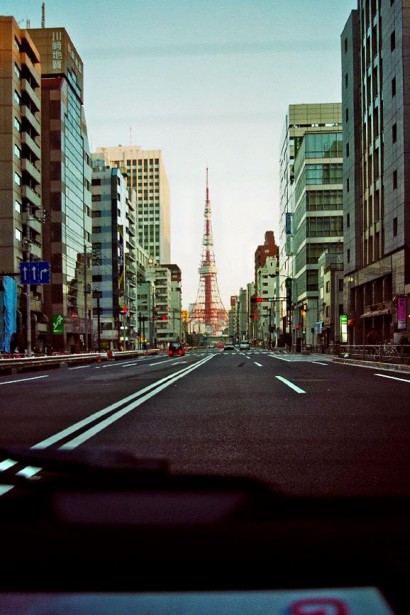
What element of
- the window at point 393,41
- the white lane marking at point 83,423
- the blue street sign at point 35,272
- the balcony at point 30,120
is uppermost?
the balcony at point 30,120

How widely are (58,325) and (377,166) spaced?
39826 millimetres

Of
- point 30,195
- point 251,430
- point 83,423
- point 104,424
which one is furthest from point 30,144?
point 251,430

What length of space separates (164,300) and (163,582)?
6598 inches

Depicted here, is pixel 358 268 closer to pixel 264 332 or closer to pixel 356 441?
pixel 356 441

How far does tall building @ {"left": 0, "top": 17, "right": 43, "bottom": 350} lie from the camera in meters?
56.5

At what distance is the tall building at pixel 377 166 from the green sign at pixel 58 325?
33.2 meters

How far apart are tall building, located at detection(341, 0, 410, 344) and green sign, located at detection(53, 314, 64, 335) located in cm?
3316

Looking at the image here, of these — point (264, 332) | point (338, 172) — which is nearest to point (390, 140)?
point (338, 172)

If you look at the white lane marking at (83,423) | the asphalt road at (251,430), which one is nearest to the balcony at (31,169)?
the asphalt road at (251,430)

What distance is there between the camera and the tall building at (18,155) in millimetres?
56500

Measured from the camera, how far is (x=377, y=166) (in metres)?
48.0

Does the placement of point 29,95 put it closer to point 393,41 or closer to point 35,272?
point 35,272

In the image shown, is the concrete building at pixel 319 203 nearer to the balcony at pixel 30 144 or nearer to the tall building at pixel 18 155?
the balcony at pixel 30 144

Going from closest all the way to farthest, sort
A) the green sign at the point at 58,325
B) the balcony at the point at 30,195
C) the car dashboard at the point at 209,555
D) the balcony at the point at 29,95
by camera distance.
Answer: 1. the car dashboard at the point at 209,555
2. the balcony at the point at 30,195
3. the balcony at the point at 29,95
4. the green sign at the point at 58,325
